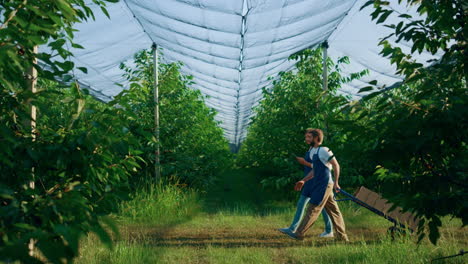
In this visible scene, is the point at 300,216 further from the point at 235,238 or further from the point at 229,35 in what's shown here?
the point at 229,35

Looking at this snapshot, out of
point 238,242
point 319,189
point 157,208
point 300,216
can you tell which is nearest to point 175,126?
point 157,208

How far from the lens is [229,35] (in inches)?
Answer: 286

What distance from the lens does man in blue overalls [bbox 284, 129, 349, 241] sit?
5629 millimetres

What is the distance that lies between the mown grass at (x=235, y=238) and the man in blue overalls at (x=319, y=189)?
0.90 ft

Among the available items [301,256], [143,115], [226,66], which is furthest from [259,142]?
[301,256]

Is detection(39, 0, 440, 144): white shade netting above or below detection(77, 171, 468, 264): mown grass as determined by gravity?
above

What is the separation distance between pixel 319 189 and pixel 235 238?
5.20 feet

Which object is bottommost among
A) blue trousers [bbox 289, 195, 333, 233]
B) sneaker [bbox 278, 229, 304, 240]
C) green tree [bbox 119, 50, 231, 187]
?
sneaker [bbox 278, 229, 304, 240]

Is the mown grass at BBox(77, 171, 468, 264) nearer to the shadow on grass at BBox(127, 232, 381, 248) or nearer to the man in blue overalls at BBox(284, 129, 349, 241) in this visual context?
the shadow on grass at BBox(127, 232, 381, 248)

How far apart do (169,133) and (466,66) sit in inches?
305

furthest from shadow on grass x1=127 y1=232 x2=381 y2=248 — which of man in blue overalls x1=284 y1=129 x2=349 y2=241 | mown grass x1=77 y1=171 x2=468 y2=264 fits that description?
man in blue overalls x1=284 y1=129 x2=349 y2=241

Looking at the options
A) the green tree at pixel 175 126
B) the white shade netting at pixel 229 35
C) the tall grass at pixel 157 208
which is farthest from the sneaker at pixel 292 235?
the green tree at pixel 175 126

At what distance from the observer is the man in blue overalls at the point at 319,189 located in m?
5.63

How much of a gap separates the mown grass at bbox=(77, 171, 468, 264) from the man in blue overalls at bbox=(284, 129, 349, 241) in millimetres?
276
